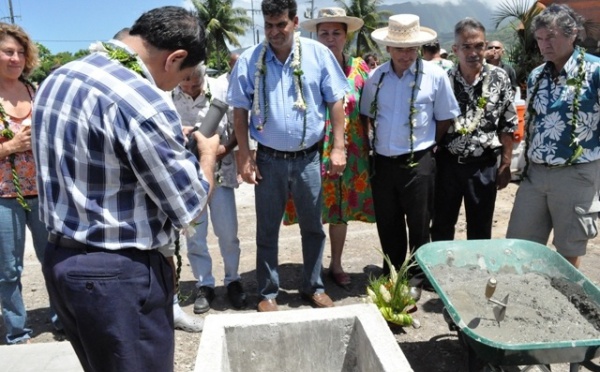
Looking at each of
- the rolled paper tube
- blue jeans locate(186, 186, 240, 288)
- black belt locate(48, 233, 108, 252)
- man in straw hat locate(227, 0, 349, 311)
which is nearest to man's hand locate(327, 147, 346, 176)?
man in straw hat locate(227, 0, 349, 311)

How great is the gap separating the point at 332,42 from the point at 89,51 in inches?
96.3

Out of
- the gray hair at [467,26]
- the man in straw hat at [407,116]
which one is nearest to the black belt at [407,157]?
the man in straw hat at [407,116]

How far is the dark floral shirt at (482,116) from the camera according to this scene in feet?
12.4

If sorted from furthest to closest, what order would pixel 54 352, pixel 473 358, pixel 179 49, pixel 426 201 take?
pixel 426 201
pixel 54 352
pixel 473 358
pixel 179 49

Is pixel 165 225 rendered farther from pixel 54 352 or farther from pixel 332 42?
pixel 332 42

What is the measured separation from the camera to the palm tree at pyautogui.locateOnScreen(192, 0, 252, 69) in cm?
4066

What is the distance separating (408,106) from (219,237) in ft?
5.73

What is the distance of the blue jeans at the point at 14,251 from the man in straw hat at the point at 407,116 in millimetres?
2426

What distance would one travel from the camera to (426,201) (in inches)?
154

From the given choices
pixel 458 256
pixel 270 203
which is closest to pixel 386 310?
pixel 458 256

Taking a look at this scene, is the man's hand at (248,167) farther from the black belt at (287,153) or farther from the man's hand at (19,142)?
the man's hand at (19,142)

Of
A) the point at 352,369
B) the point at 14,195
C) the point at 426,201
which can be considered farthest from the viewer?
the point at 426,201

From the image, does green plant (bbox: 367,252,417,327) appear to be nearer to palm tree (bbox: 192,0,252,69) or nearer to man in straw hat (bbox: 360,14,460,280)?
man in straw hat (bbox: 360,14,460,280)

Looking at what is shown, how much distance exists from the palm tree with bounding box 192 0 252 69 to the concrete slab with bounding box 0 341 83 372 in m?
38.8
